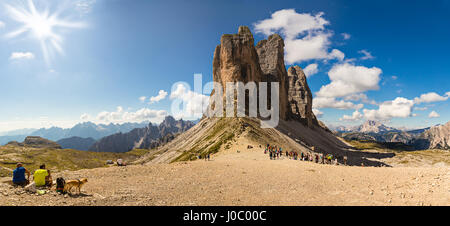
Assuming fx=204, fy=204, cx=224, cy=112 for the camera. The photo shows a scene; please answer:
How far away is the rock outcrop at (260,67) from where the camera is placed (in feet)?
312

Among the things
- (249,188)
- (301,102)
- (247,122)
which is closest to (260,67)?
(247,122)

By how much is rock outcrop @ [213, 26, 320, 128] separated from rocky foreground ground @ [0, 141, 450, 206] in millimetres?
72189

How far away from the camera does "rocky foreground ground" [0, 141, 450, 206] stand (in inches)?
502

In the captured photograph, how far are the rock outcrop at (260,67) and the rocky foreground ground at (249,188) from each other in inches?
2842

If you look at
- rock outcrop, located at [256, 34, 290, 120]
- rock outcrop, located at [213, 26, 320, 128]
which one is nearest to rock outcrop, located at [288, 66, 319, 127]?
rock outcrop, located at [213, 26, 320, 128]

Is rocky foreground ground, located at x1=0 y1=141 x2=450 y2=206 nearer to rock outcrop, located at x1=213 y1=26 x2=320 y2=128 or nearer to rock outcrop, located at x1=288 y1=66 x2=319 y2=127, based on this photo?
rock outcrop, located at x1=213 y1=26 x2=320 y2=128

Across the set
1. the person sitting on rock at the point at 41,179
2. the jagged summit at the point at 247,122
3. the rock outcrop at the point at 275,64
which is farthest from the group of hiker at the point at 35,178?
the rock outcrop at the point at 275,64

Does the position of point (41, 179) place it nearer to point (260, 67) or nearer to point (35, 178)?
point (35, 178)

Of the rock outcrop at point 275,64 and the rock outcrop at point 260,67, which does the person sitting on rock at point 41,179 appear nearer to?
the rock outcrop at point 260,67
